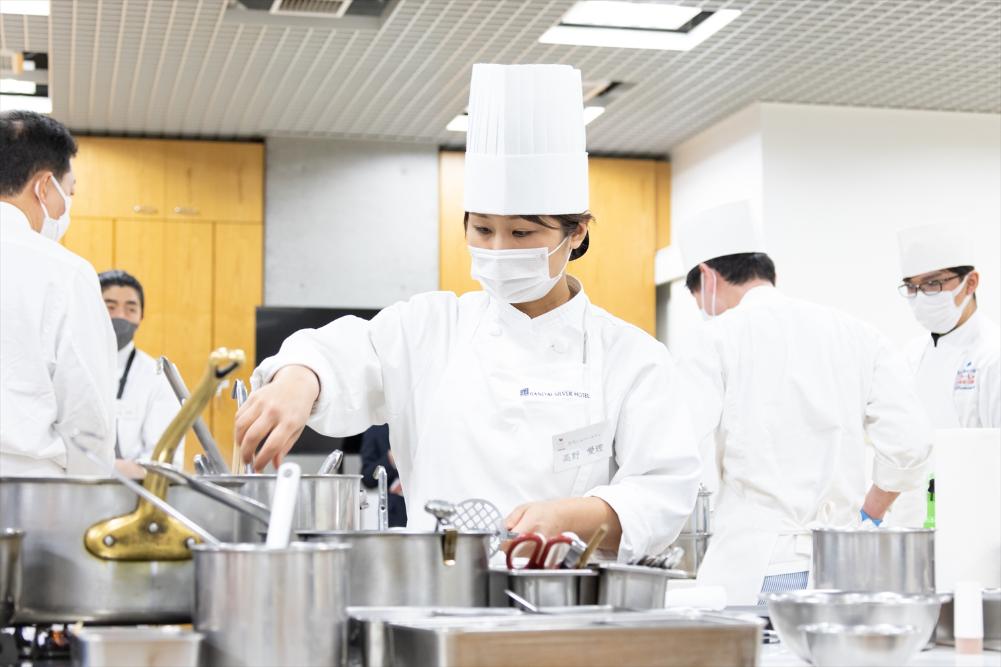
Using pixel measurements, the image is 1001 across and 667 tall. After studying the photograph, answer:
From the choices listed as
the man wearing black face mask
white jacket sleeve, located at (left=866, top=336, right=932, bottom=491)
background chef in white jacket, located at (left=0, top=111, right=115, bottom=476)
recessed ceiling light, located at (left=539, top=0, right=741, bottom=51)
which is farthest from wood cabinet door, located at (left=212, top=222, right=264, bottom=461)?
background chef in white jacket, located at (left=0, top=111, right=115, bottom=476)

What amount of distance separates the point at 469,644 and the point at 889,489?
8.35ft

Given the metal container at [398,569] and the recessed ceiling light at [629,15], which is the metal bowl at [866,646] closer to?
the metal container at [398,569]

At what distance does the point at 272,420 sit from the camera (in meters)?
1.40

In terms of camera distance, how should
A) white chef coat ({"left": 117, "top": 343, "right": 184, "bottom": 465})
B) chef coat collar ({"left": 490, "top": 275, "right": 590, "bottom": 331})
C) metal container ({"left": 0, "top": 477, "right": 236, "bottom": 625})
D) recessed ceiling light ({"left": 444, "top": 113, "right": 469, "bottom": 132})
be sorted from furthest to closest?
recessed ceiling light ({"left": 444, "top": 113, "right": 469, "bottom": 132}), white chef coat ({"left": 117, "top": 343, "right": 184, "bottom": 465}), chef coat collar ({"left": 490, "top": 275, "right": 590, "bottom": 331}), metal container ({"left": 0, "top": 477, "right": 236, "bottom": 625})

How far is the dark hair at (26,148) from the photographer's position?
2.52 metres

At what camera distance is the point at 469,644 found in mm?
964

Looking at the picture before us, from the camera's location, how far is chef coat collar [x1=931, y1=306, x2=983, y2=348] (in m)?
4.08

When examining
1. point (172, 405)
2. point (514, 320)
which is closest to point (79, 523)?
point (514, 320)

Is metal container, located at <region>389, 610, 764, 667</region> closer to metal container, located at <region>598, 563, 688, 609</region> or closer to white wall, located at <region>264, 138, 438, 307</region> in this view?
metal container, located at <region>598, 563, 688, 609</region>

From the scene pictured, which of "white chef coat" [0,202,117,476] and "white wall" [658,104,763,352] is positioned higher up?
"white wall" [658,104,763,352]

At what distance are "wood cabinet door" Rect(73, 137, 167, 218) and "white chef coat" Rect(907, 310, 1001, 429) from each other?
3.73 meters

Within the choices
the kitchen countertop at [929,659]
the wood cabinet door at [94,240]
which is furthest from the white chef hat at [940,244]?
the wood cabinet door at [94,240]

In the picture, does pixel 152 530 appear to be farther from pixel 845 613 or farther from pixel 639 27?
pixel 639 27

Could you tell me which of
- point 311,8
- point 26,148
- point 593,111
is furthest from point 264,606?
point 593,111
